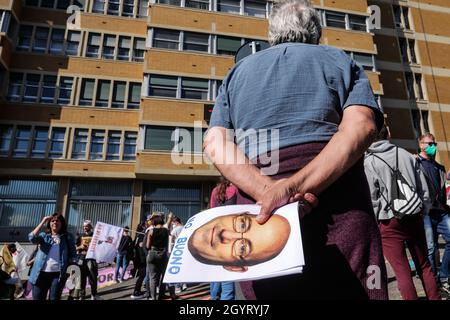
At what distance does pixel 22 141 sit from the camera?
19656 mm

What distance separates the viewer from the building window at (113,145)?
794 inches

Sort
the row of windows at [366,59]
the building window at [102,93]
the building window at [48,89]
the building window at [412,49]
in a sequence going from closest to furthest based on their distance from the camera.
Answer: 1. the building window at [48,89]
2. the building window at [102,93]
3. the row of windows at [366,59]
4. the building window at [412,49]

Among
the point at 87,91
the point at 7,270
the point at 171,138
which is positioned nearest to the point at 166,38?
the point at 87,91

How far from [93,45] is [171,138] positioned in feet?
27.7

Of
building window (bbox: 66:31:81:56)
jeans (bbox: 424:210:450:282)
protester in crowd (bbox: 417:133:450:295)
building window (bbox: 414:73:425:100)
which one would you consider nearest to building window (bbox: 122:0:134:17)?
building window (bbox: 66:31:81:56)

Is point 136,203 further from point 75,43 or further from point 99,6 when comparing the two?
point 99,6

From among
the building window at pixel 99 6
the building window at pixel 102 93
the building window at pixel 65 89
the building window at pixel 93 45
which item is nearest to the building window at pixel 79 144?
the building window at pixel 102 93

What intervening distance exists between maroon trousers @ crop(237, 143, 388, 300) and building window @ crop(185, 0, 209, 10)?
23.1 m

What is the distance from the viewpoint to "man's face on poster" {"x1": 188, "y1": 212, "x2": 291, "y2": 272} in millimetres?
916

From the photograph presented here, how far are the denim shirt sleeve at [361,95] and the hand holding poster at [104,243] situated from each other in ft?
28.1

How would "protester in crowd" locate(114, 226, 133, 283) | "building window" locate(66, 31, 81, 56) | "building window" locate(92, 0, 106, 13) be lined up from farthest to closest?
"building window" locate(92, 0, 106, 13), "building window" locate(66, 31, 81, 56), "protester in crowd" locate(114, 226, 133, 283)

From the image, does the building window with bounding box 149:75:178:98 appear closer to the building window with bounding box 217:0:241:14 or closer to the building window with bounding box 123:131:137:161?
the building window with bounding box 123:131:137:161

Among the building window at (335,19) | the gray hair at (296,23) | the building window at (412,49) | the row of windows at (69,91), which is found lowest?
the gray hair at (296,23)

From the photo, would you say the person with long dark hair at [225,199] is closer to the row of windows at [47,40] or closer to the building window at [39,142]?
the building window at [39,142]
